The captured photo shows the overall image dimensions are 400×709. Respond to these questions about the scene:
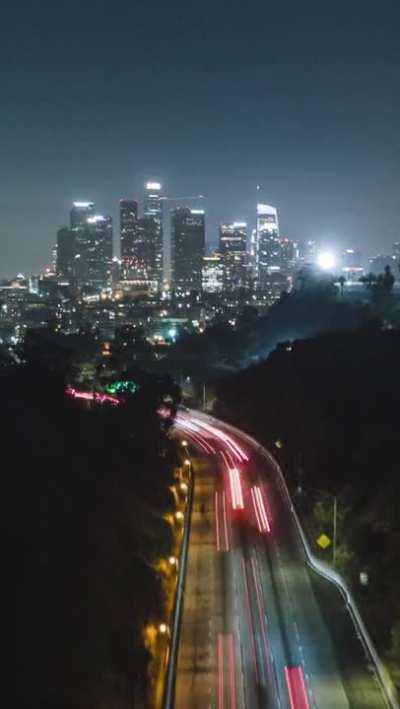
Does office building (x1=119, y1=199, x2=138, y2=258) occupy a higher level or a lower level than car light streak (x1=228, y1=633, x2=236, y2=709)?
higher

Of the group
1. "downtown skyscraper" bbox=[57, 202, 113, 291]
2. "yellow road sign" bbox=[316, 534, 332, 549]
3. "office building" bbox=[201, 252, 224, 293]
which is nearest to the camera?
"yellow road sign" bbox=[316, 534, 332, 549]

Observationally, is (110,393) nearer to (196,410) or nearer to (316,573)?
(196,410)

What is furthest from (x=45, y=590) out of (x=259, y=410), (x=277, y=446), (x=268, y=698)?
(x=259, y=410)

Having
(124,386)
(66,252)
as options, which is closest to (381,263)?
(66,252)

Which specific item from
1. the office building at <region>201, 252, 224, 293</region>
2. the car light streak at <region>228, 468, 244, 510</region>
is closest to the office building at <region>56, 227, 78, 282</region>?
the office building at <region>201, 252, 224, 293</region>

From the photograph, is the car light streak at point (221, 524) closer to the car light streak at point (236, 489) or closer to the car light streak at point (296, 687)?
the car light streak at point (236, 489)

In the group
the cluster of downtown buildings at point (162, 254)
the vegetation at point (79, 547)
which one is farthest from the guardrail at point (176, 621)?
the cluster of downtown buildings at point (162, 254)

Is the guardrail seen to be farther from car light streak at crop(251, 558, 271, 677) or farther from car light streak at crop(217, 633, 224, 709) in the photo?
car light streak at crop(251, 558, 271, 677)
